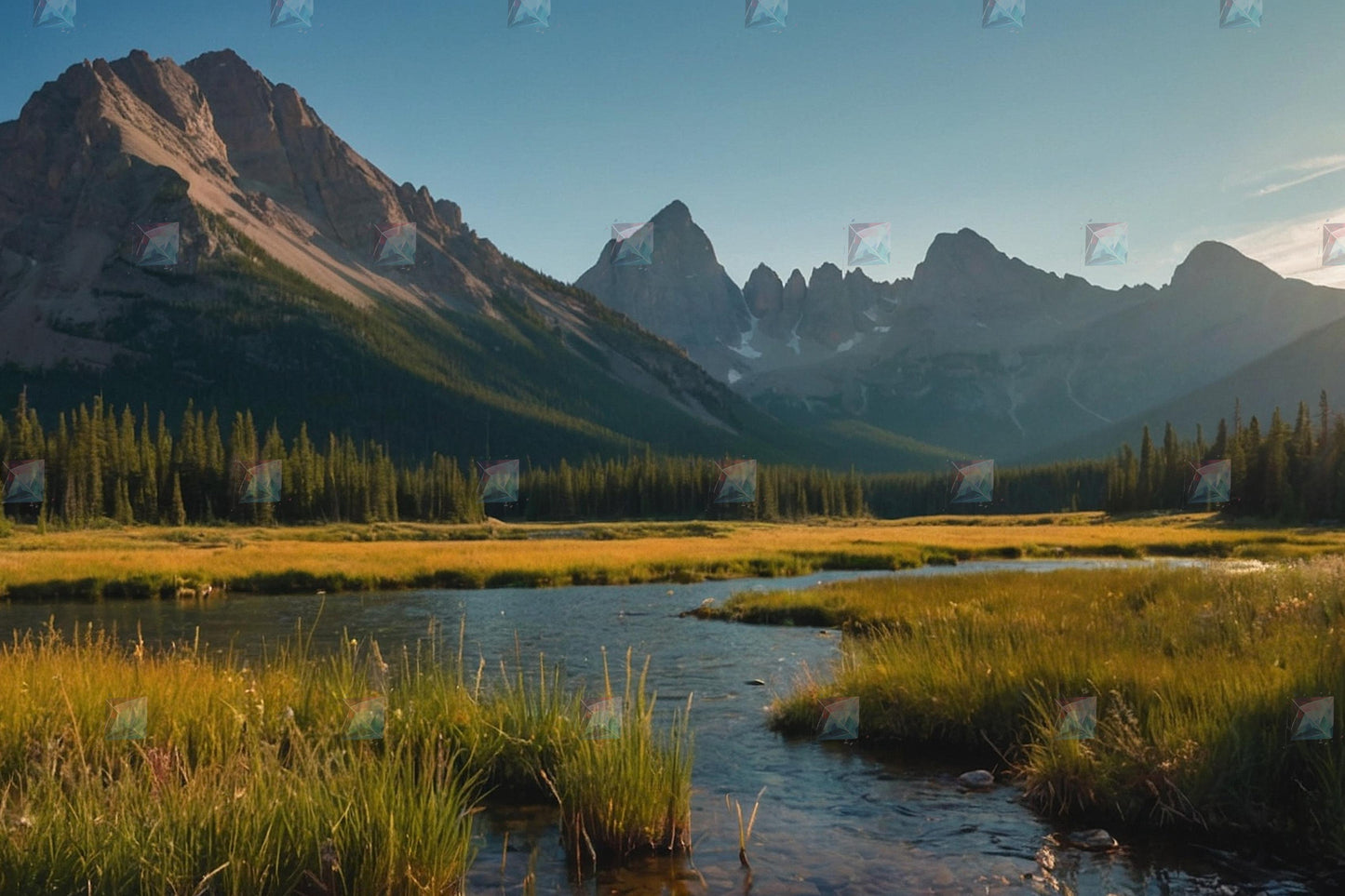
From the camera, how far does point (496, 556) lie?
54969mm

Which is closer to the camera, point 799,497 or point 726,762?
point 726,762

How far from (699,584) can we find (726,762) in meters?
33.5

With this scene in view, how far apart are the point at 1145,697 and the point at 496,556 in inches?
1801

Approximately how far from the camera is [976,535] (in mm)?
78875

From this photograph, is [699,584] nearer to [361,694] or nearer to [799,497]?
[361,694]

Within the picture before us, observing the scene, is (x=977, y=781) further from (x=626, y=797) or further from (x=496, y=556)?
(x=496, y=556)

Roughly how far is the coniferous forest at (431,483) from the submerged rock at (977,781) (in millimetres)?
88446

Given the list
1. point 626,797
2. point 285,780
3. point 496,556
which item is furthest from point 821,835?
point 496,556

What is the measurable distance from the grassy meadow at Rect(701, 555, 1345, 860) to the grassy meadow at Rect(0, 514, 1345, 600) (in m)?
30.5

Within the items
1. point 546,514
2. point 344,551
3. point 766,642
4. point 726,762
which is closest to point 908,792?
point 726,762

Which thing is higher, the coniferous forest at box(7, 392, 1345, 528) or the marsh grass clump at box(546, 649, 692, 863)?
the coniferous forest at box(7, 392, 1345, 528)

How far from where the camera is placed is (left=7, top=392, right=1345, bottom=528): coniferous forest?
92.9 metres

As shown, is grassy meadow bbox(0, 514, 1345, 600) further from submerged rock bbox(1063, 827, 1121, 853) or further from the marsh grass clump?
submerged rock bbox(1063, 827, 1121, 853)

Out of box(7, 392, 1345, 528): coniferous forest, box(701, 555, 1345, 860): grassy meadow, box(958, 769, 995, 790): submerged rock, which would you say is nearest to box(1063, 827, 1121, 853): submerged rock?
box(701, 555, 1345, 860): grassy meadow
